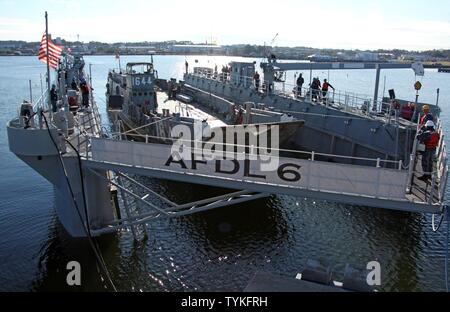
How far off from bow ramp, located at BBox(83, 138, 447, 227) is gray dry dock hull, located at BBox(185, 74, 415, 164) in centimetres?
948

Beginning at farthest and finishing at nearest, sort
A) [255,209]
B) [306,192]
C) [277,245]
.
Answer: [255,209] → [277,245] → [306,192]

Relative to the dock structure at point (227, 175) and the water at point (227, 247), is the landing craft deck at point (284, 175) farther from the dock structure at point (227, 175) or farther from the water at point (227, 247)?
the water at point (227, 247)

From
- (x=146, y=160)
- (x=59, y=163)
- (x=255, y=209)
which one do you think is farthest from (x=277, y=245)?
(x=59, y=163)

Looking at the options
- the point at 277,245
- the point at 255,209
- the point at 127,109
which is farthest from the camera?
the point at 127,109

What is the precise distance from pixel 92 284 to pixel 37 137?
594 cm

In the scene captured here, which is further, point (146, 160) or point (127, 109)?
point (127, 109)

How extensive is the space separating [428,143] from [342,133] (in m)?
13.6

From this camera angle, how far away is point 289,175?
14586 mm

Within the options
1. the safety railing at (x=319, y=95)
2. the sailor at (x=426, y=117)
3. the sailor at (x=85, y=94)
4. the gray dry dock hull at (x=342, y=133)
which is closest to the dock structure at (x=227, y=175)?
the sailor at (x=426, y=117)

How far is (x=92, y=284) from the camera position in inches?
649

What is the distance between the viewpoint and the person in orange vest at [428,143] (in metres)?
14.8

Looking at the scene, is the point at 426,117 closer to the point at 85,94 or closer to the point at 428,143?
the point at 428,143

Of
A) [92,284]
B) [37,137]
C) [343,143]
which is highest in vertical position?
[37,137]

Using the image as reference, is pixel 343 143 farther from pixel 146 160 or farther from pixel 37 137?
pixel 37 137
